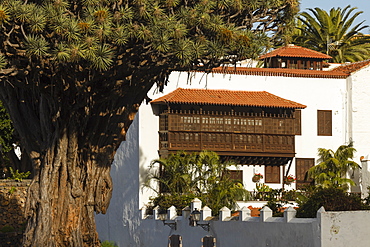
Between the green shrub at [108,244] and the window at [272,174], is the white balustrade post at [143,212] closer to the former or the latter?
the green shrub at [108,244]

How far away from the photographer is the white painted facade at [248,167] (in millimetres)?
39375

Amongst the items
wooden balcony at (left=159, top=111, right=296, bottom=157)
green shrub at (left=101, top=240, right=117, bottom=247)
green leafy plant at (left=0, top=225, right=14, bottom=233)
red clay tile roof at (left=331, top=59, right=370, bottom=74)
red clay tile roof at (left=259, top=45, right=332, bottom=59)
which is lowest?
green shrub at (left=101, top=240, right=117, bottom=247)

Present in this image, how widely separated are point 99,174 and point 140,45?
6142 millimetres

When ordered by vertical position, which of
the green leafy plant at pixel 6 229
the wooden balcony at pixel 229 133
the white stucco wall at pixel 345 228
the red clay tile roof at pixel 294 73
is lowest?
the green leafy plant at pixel 6 229

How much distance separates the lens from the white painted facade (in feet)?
129

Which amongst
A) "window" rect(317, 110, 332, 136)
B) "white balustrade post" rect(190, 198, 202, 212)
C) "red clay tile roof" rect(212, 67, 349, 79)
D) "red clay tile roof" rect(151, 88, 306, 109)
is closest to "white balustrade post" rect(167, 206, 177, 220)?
"white balustrade post" rect(190, 198, 202, 212)

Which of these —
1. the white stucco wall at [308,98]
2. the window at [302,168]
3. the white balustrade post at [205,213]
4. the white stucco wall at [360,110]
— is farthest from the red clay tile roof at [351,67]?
the white balustrade post at [205,213]

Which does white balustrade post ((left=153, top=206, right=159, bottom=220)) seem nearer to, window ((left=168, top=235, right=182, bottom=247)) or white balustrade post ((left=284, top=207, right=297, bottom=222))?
window ((left=168, top=235, right=182, bottom=247))

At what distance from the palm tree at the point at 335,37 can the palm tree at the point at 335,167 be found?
616 inches

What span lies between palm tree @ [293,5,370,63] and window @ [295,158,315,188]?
15.7 meters

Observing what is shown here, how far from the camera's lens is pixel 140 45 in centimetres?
2341

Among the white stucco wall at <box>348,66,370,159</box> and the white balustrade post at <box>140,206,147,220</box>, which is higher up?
the white stucco wall at <box>348,66,370,159</box>

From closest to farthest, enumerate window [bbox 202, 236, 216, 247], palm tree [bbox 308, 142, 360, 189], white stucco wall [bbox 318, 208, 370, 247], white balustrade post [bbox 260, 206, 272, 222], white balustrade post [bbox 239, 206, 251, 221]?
white stucco wall [bbox 318, 208, 370, 247]
white balustrade post [bbox 260, 206, 272, 222]
white balustrade post [bbox 239, 206, 251, 221]
window [bbox 202, 236, 216, 247]
palm tree [bbox 308, 142, 360, 189]

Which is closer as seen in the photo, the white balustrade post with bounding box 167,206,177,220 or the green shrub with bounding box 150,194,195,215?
the white balustrade post with bounding box 167,206,177,220
